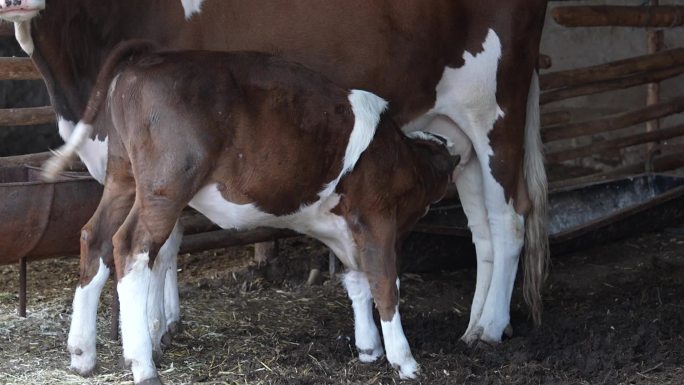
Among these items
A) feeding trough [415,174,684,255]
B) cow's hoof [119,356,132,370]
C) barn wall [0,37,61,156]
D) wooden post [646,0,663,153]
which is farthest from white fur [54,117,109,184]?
wooden post [646,0,663,153]

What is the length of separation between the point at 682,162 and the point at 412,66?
513 cm

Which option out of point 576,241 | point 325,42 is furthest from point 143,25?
point 576,241

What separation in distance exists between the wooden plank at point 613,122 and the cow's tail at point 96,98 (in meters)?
4.73

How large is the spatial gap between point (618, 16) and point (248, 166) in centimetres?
537

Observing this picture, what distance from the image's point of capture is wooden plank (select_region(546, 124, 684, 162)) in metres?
8.93

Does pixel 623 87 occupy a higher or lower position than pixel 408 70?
higher

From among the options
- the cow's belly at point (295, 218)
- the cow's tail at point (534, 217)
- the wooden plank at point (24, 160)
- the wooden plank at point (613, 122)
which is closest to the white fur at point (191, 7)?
the cow's belly at point (295, 218)

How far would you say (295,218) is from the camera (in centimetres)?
489

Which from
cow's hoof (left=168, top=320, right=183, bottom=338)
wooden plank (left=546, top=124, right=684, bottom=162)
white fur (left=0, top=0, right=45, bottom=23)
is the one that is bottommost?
cow's hoof (left=168, top=320, right=183, bottom=338)

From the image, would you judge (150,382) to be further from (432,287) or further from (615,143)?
(615,143)

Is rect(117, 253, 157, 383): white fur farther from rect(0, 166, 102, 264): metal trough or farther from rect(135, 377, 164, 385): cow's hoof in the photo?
rect(0, 166, 102, 264): metal trough

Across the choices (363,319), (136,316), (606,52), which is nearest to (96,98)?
(136,316)

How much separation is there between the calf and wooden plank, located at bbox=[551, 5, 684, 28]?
12.2 feet

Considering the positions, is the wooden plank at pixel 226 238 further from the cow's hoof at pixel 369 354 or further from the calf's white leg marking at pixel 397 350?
the calf's white leg marking at pixel 397 350
